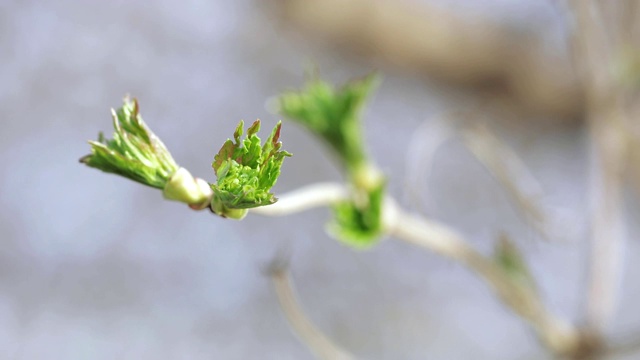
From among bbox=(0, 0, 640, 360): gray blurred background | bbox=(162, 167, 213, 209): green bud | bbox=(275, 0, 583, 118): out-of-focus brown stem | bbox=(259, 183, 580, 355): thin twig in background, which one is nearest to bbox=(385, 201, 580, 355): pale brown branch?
bbox=(259, 183, 580, 355): thin twig in background

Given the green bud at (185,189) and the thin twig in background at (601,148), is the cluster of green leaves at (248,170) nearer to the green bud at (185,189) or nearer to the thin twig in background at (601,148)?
the green bud at (185,189)

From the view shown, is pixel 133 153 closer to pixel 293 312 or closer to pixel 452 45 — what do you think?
pixel 293 312

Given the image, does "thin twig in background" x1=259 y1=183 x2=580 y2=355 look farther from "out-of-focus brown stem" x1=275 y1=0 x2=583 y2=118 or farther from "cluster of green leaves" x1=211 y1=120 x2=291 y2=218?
"out-of-focus brown stem" x1=275 y1=0 x2=583 y2=118

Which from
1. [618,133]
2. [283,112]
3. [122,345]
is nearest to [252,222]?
[122,345]

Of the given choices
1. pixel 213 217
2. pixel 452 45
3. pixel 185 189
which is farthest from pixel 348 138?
pixel 452 45

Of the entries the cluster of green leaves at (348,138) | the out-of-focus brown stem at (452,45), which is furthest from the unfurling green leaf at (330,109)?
the out-of-focus brown stem at (452,45)

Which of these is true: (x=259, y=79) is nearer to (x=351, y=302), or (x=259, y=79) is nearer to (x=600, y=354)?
(x=351, y=302)

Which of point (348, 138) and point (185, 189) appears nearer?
point (185, 189)
